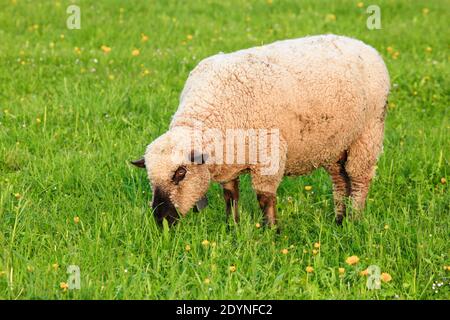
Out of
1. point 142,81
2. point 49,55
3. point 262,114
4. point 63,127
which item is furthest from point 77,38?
point 262,114

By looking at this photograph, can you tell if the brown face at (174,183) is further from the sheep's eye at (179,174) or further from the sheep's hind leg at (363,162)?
the sheep's hind leg at (363,162)

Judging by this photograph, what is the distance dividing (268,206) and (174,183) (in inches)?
35.7

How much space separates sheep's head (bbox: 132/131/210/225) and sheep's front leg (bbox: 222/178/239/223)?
2.03 feet

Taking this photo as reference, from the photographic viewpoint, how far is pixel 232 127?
5617mm

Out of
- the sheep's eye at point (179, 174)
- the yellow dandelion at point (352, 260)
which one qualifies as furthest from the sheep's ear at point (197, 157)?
the yellow dandelion at point (352, 260)

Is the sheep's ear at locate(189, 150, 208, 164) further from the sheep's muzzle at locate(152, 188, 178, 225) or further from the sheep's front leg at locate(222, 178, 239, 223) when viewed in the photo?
the sheep's front leg at locate(222, 178, 239, 223)

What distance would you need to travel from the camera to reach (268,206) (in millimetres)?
5945

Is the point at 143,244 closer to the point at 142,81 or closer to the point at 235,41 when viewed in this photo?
the point at 142,81

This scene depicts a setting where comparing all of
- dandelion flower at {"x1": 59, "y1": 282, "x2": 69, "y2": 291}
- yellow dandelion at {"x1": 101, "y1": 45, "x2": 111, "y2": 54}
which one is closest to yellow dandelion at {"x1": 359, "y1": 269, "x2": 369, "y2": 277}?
dandelion flower at {"x1": 59, "y1": 282, "x2": 69, "y2": 291}

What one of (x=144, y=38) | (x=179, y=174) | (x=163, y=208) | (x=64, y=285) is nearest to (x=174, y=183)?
(x=179, y=174)

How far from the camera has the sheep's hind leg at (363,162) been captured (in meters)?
6.43

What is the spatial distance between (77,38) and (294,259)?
Result: 276 inches

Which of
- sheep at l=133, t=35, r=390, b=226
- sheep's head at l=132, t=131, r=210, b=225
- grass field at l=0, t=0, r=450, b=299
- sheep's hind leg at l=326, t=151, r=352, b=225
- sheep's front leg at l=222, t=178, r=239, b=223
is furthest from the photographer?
sheep's hind leg at l=326, t=151, r=352, b=225

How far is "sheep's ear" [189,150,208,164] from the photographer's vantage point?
536cm
